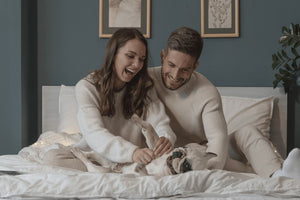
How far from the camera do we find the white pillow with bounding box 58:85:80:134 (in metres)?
2.95

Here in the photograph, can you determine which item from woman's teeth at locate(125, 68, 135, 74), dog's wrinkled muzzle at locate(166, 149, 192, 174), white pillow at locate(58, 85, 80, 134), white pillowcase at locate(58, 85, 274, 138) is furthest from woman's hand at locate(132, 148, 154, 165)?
white pillow at locate(58, 85, 80, 134)

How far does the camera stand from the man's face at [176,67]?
1.86 m

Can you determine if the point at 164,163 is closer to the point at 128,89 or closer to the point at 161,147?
the point at 161,147

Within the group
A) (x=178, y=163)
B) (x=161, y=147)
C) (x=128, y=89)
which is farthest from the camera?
(x=128, y=89)

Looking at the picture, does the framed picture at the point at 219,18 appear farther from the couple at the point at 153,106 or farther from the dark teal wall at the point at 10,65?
the dark teal wall at the point at 10,65

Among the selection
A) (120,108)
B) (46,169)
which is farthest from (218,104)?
(46,169)

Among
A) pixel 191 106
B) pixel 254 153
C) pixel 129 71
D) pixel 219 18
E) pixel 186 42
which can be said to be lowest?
pixel 254 153

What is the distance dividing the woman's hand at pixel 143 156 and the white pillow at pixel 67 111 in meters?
1.36

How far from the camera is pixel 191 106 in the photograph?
2078mm

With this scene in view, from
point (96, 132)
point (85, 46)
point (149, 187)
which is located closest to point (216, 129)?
point (96, 132)

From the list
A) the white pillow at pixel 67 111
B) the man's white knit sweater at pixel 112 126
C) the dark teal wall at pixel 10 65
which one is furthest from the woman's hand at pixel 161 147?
the dark teal wall at pixel 10 65

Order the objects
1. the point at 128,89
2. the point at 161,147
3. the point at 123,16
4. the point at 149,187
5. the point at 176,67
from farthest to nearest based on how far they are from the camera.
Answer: the point at 123,16, the point at 128,89, the point at 176,67, the point at 161,147, the point at 149,187

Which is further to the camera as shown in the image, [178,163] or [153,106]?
[153,106]

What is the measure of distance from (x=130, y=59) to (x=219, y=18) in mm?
1564
